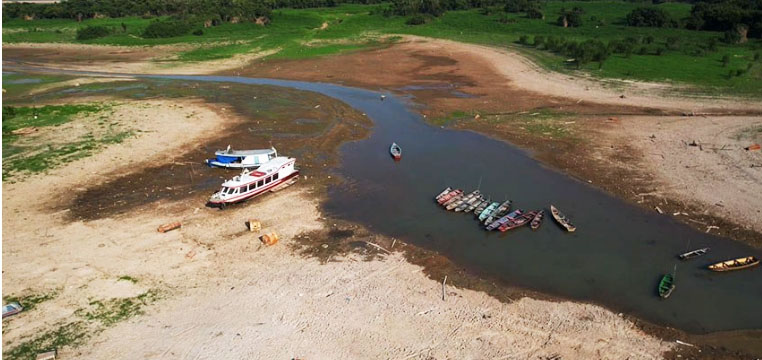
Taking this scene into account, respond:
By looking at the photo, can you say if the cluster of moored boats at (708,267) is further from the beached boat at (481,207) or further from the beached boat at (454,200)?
the beached boat at (454,200)

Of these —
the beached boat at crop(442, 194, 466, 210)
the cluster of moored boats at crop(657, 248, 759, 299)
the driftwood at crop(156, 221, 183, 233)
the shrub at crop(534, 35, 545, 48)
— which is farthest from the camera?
the shrub at crop(534, 35, 545, 48)

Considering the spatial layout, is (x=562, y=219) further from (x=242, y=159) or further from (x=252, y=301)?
Result: (x=242, y=159)

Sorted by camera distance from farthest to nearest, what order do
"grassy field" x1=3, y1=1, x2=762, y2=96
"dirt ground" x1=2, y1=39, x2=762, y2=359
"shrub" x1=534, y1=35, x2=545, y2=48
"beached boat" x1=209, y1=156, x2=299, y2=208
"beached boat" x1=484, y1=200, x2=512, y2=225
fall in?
"shrub" x1=534, y1=35, x2=545, y2=48, "grassy field" x1=3, y1=1, x2=762, y2=96, "beached boat" x1=209, y1=156, x2=299, y2=208, "beached boat" x1=484, y1=200, x2=512, y2=225, "dirt ground" x1=2, y1=39, x2=762, y2=359

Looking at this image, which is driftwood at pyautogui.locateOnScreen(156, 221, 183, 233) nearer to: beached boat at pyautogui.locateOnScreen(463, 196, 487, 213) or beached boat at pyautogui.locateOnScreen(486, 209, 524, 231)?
beached boat at pyautogui.locateOnScreen(463, 196, 487, 213)

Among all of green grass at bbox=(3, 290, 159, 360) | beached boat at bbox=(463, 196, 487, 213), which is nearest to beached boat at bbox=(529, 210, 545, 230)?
beached boat at bbox=(463, 196, 487, 213)

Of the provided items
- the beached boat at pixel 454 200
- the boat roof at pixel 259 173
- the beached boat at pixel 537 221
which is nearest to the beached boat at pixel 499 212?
the beached boat at pixel 537 221

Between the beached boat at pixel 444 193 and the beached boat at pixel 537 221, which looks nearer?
the beached boat at pixel 537 221

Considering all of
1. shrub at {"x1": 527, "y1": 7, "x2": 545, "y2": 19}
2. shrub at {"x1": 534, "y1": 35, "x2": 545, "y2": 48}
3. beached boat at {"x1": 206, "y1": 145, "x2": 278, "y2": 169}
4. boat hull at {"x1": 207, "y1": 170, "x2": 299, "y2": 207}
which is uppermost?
shrub at {"x1": 527, "y1": 7, "x2": 545, "y2": 19}
